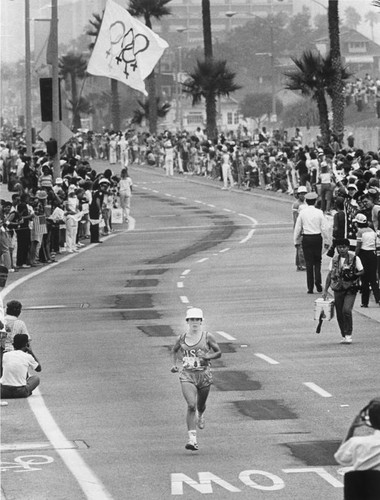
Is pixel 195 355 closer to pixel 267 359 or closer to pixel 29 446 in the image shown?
pixel 29 446

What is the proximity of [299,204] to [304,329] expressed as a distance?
440 inches

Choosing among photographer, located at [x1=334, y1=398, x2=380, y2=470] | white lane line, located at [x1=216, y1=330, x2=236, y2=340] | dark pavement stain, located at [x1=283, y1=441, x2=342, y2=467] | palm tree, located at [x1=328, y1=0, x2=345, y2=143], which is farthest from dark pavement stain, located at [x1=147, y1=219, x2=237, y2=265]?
photographer, located at [x1=334, y1=398, x2=380, y2=470]

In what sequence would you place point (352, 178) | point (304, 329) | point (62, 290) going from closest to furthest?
point (304, 329), point (62, 290), point (352, 178)

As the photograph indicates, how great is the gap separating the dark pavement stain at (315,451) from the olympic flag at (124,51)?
39596mm

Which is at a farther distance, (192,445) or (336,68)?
(336,68)

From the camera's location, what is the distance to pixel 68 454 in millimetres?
16953

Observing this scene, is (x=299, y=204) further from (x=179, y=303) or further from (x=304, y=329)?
(x=304, y=329)

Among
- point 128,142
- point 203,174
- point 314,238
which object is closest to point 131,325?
point 314,238

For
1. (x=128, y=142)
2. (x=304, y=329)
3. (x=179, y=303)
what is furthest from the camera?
(x=128, y=142)

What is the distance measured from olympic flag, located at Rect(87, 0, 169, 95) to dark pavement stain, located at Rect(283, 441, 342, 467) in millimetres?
39596

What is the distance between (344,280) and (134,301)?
842cm

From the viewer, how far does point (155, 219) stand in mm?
58031

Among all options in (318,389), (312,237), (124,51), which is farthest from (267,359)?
(124,51)

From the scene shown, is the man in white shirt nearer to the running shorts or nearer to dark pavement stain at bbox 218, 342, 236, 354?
dark pavement stain at bbox 218, 342, 236, 354
